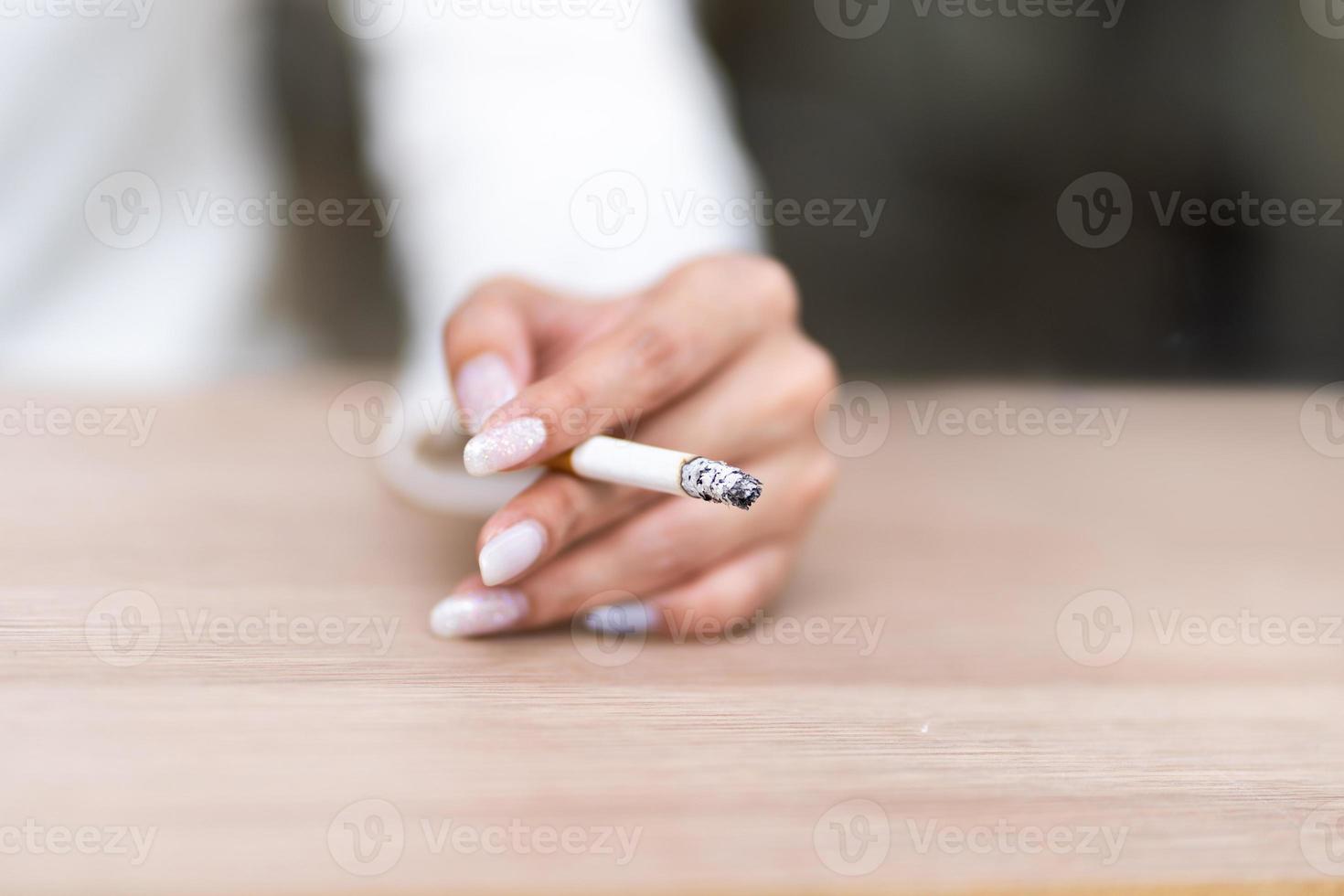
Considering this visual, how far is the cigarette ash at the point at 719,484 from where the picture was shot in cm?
46

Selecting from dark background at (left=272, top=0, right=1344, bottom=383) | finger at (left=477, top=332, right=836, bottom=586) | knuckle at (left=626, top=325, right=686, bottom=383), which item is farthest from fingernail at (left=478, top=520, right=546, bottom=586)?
dark background at (left=272, top=0, right=1344, bottom=383)

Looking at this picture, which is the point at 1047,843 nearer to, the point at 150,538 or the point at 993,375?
the point at 150,538

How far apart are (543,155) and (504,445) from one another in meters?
0.53

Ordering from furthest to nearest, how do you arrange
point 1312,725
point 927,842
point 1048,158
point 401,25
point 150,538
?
point 1048,158 → point 401,25 → point 150,538 → point 1312,725 → point 927,842

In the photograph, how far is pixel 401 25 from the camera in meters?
1.12

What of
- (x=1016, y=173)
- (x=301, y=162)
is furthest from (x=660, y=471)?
(x=1016, y=173)

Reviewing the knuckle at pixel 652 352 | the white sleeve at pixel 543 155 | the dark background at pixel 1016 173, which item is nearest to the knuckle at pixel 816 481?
the knuckle at pixel 652 352

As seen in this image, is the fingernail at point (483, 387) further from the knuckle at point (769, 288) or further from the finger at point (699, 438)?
the knuckle at point (769, 288)

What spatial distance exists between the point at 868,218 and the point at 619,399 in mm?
1243

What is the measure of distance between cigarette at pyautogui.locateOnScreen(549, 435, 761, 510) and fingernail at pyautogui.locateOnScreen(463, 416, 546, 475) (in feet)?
0.11

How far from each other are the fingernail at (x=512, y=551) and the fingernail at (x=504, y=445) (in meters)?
0.03

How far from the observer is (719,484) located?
47 centimetres

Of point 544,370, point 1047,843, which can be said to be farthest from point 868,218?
point 1047,843

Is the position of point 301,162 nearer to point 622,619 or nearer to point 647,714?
point 622,619
